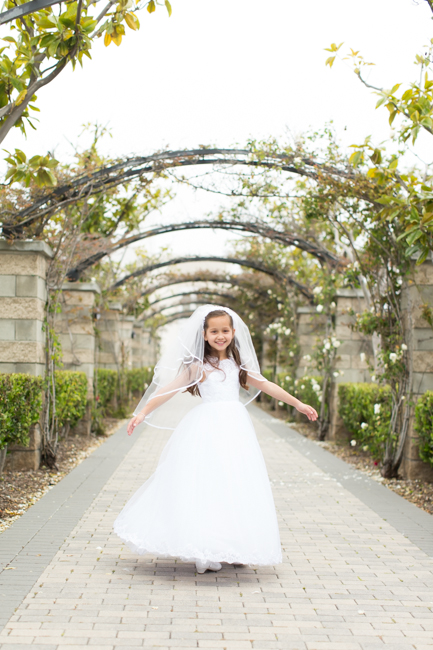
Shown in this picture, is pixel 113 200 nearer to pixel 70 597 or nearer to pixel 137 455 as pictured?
pixel 137 455

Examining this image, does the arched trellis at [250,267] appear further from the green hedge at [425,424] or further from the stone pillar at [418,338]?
the green hedge at [425,424]

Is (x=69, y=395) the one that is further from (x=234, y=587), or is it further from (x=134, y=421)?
(x=234, y=587)

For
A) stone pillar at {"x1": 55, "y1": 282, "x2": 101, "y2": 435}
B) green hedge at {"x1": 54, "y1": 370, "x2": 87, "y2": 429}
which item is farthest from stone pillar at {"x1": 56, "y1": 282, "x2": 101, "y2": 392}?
green hedge at {"x1": 54, "y1": 370, "x2": 87, "y2": 429}

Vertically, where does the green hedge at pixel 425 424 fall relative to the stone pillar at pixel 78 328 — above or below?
below

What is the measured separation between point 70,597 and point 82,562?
0.67 meters

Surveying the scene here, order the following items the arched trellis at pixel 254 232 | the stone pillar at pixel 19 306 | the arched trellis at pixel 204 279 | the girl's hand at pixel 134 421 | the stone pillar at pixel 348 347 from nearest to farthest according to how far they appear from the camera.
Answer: the girl's hand at pixel 134 421, the stone pillar at pixel 19 306, the stone pillar at pixel 348 347, the arched trellis at pixel 254 232, the arched trellis at pixel 204 279

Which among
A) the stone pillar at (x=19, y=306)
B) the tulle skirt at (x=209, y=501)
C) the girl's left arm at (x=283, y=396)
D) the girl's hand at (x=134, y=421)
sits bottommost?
the tulle skirt at (x=209, y=501)

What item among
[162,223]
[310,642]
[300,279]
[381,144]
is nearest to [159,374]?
[310,642]

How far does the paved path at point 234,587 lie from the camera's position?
3.09 m

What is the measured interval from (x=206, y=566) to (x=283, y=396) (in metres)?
1.18

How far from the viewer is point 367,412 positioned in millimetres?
8539

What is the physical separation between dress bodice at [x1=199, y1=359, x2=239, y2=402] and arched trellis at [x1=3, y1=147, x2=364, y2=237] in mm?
3856

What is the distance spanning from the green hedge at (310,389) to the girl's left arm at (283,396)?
672 cm

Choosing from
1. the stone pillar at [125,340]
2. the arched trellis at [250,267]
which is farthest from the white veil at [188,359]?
the stone pillar at [125,340]
